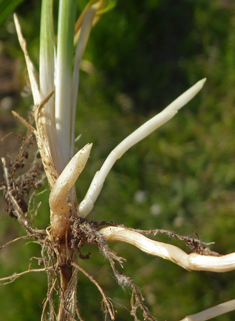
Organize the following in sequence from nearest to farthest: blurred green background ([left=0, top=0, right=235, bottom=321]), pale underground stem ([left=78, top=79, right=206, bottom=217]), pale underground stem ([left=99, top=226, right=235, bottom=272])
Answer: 1. pale underground stem ([left=99, top=226, right=235, bottom=272])
2. pale underground stem ([left=78, top=79, right=206, bottom=217])
3. blurred green background ([left=0, top=0, right=235, bottom=321])

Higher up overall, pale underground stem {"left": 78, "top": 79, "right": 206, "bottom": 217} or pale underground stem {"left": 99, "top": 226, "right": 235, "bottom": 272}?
pale underground stem {"left": 78, "top": 79, "right": 206, "bottom": 217}

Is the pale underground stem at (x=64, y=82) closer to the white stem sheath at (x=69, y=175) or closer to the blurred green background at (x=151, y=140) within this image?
the white stem sheath at (x=69, y=175)

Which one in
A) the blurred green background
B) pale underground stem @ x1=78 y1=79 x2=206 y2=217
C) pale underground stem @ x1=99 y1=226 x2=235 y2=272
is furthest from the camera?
the blurred green background

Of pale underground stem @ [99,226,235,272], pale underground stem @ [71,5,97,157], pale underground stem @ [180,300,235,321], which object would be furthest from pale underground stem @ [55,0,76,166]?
pale underground stem @ [180,300,235,321]

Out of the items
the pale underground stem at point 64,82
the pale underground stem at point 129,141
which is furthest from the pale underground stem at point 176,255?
the pale underground stem at point 64,82

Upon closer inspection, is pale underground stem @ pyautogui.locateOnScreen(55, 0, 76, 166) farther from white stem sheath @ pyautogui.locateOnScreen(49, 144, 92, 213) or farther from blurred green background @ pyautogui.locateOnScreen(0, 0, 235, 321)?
blurred green background @ pyautogui.locateOnScreen(0, 0, 235, 321)
